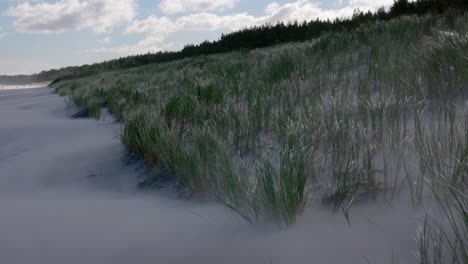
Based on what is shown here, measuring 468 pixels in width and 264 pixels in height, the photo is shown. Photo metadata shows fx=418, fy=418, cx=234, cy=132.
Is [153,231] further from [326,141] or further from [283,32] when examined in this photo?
[283,32]

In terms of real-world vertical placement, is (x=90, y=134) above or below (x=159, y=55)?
below

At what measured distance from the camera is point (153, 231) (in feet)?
Result: 5.23

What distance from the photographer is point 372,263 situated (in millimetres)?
1096

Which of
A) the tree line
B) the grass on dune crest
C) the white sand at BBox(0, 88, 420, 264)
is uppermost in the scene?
the tree line

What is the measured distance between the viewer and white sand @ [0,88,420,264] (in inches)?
48.5

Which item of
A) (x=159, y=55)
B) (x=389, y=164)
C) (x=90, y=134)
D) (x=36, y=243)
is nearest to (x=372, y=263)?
(x=389, y=164)

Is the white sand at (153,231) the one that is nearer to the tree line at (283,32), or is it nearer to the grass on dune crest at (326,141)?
the grass on dune crest at (326,141)

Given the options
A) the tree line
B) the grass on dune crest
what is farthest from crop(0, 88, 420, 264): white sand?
the tree line

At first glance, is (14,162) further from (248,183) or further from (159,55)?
(159,55)

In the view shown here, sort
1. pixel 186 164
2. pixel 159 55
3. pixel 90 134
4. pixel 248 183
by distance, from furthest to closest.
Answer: pixel 159 55
pixel 90 134
pixel 186 164
pixel 248 183

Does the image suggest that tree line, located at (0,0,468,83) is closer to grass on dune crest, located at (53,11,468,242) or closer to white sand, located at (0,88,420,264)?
grass on dune crest, located at (53,11,468,242)

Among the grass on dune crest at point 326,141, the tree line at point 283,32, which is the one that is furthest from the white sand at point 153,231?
the tree line at point 283,32

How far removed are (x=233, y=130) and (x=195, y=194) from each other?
0.78 m

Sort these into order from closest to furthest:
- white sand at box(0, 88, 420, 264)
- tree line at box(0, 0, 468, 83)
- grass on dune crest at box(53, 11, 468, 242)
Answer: white sand at box(0, 88, 420, 264)
grass on dune crest at box(53, 11, 468, 242)
tree line at box(0, 0, 468, 83)
